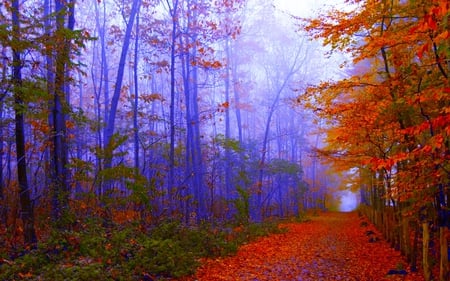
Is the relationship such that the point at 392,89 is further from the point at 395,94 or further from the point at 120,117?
the point at 120,117

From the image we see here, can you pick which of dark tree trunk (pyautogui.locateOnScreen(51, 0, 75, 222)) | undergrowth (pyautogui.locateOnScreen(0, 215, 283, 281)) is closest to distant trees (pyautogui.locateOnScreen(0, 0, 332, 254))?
dark tree trunk (pyautogui.locateOnScreen(51, 0, 75, 222))

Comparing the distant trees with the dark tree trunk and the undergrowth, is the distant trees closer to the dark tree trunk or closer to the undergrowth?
the dark tree trunk

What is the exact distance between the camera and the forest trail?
348 inches

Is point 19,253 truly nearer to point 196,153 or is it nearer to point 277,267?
point 277,267

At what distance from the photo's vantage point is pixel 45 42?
774 cm

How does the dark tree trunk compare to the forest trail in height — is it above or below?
above

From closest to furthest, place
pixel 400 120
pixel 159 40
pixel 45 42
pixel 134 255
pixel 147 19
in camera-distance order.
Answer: pixel 45 42
pixel 134 255
pixel 400 120
pixel 159 40
pixel 147 19

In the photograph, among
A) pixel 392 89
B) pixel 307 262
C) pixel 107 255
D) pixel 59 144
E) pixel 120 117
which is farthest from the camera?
pixel 120 117

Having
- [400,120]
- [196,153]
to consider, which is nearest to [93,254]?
[400,120]

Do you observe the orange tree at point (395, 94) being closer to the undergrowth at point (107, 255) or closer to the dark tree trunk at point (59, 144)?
the undergrowth at point (107, 255)

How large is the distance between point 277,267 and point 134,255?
370cm

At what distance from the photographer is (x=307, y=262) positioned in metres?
10.6

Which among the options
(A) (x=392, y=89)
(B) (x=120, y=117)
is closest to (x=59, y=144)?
(A) (x=392, y=89)

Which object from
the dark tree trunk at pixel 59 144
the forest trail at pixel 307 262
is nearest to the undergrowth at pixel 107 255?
the forest trail at pixel 307 262
